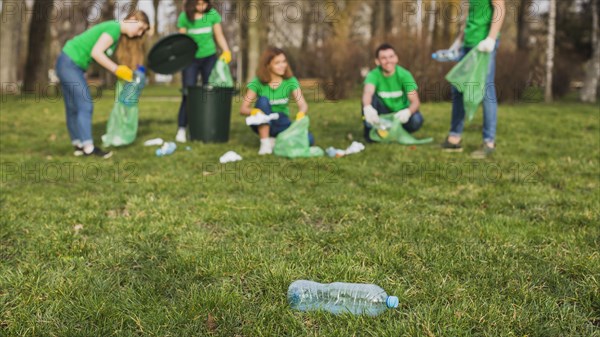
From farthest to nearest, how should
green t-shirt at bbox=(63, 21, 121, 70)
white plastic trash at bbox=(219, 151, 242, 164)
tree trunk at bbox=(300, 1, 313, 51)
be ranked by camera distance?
tree trunk at bbox=(300, 1, 313, 51) < green t-shirt at bbox=(63, 21, 121, 70) < white plastic trash at bbox=(219, 151, 242, 164)

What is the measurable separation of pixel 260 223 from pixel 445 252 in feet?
3.58

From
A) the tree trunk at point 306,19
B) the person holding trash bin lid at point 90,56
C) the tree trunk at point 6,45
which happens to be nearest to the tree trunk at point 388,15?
the tree trunk at point 306,19

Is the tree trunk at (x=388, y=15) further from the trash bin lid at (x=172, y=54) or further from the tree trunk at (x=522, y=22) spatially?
the trash bin lid at (x=172, y=54)

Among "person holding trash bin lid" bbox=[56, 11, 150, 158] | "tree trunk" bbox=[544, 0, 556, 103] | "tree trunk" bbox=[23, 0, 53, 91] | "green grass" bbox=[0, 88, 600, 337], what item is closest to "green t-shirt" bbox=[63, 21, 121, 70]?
"person holding trash bin lid" bbox=[56, 11, 150, 158]

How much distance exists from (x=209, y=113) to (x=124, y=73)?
1158 millimetres

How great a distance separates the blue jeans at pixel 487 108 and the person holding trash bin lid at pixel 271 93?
1603mm

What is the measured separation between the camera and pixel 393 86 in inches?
233

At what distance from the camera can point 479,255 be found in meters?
2.43

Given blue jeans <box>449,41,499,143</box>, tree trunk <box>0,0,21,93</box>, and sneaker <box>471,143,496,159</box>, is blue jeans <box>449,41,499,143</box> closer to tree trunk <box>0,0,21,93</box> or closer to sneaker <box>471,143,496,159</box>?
sneaker <box>471,143,496,159</box>

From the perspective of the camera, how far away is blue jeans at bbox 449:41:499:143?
17.0ft

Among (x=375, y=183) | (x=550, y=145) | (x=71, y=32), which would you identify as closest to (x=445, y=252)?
(x=375, y=183)

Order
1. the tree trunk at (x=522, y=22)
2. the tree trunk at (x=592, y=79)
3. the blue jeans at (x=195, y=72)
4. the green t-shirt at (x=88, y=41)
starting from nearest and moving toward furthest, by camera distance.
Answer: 1. the green t-shirt at (x=88, y=41)
2. the blue jeans at (x=195, y=72)
3. the tree trunk at (x=592, y=79)
4. the tree trunk at (x=522, y=22)

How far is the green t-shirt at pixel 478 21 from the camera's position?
16.7 ft

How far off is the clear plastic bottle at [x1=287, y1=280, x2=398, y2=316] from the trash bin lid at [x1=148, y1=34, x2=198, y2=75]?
4.50 m
